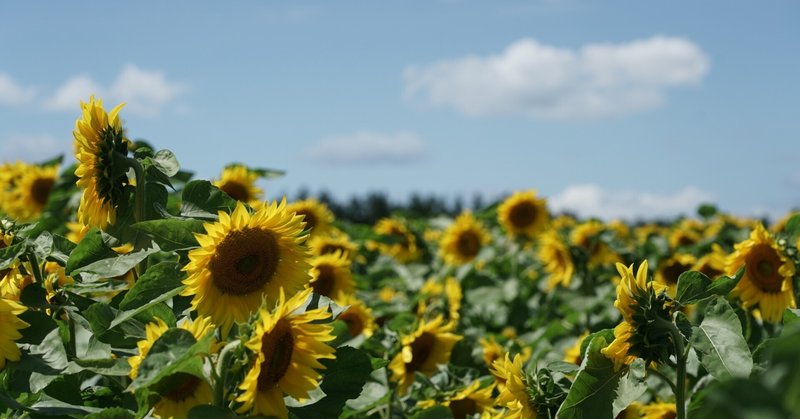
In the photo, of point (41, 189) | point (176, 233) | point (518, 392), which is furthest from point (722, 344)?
point (41, 189)

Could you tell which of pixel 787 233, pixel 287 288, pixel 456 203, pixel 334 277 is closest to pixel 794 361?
pixel 287 288

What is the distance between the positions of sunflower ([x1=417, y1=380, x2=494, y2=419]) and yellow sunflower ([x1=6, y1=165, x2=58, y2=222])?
13.1 ft

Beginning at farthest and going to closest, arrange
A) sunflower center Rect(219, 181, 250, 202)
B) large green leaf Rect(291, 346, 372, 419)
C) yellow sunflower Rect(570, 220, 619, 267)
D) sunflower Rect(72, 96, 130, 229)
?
yellow sunflower Rect(570, 220, 619, 267), sunflower center Rect(219, 181, 250, 202), sunflower Rect(72, 96, 130, 229), large green leaf Rect(291, 346, 372, 419)

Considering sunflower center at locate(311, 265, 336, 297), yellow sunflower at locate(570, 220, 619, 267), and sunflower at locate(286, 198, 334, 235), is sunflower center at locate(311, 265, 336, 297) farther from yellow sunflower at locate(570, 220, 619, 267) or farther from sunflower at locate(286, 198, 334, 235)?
yellow sunflower at locate(570, 220, 619, 267)

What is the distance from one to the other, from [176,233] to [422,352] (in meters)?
1.61

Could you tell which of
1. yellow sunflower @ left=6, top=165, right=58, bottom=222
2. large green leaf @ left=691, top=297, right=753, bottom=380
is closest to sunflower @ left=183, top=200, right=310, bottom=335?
large green leaf @ left=691, top=297, right=753, bottom=380

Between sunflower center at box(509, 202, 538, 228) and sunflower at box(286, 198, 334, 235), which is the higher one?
sunflower at box(286, 198, 334, 235)

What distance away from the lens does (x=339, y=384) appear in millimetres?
2246

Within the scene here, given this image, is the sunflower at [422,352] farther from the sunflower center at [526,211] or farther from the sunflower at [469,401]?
the sunflower center at [526,211]

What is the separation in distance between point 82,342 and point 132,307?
0.80 ft

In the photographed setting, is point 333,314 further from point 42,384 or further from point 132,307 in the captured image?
point 42,384

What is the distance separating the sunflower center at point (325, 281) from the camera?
4500 mm

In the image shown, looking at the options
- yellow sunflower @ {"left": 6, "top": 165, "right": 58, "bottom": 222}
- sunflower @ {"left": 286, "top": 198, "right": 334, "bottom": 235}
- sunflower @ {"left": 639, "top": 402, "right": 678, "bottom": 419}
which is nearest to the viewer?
sunflower @ {"left": 639, "top": 402, "right": 678, "bottom": 419}

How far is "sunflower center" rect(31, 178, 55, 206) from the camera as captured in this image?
6.26 m
